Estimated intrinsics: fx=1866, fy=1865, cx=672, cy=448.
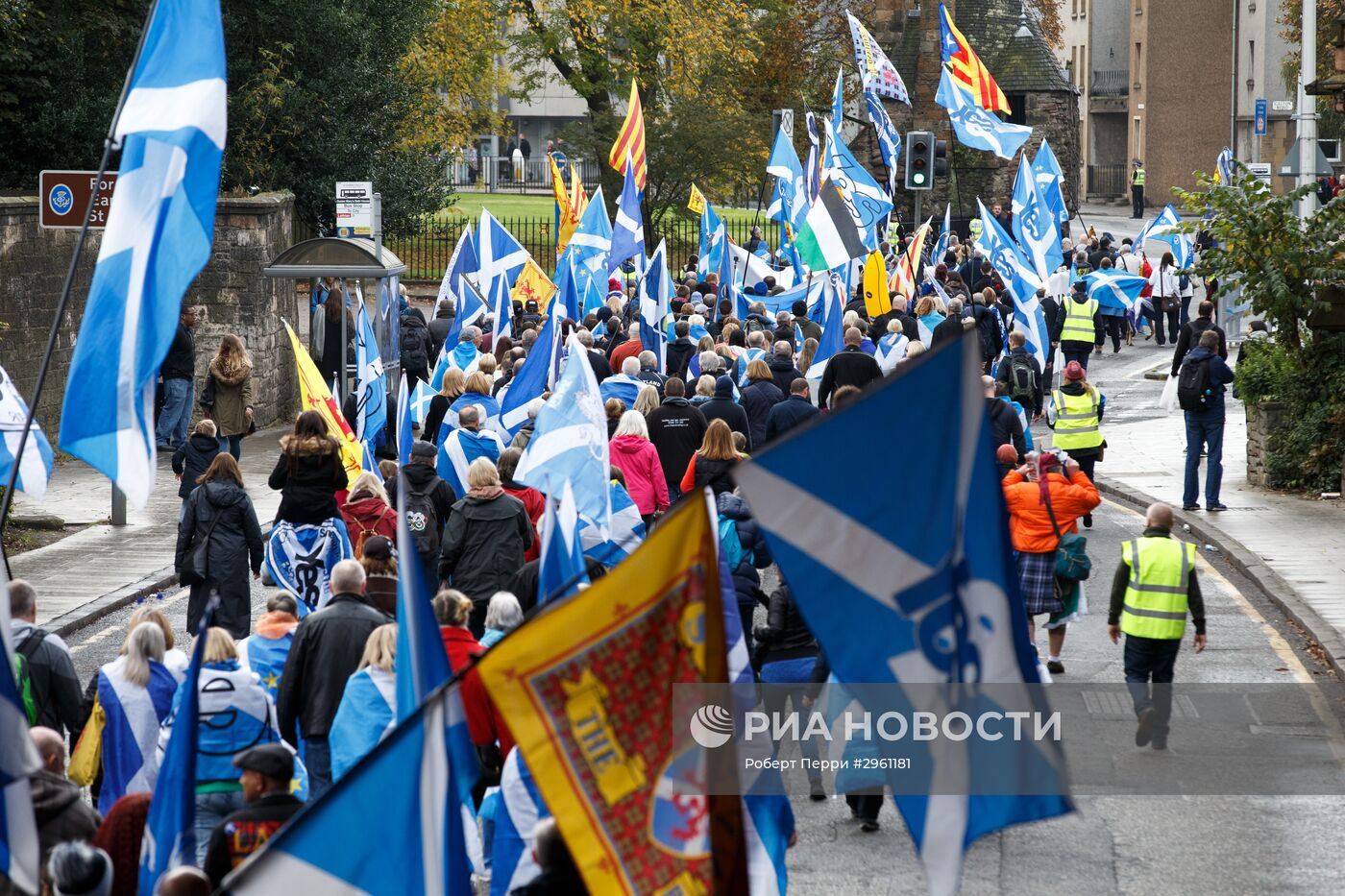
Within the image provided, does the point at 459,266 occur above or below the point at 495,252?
below

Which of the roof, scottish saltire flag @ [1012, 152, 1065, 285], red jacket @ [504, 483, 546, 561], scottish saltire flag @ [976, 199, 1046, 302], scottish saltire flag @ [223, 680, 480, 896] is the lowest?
red jacket @ [504, 483, 546, 561]

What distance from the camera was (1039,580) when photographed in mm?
11695

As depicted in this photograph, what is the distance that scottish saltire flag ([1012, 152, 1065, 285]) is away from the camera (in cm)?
2503

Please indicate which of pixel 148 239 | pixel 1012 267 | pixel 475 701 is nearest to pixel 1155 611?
pixel 475 701

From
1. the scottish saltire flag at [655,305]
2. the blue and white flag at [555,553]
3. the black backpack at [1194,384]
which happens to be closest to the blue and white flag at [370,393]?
the scottish saltire flag at [655,305]

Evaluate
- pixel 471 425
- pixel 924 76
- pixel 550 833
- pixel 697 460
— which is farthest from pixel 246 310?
pixel 924 76

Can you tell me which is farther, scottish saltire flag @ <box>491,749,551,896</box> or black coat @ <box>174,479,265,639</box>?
black coat @ <box>174,479,265,639</box>

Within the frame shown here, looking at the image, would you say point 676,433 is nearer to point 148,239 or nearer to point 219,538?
point 219,538

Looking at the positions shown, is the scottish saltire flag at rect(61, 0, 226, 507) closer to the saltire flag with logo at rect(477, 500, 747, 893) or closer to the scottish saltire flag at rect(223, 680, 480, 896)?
the scottish saltire flag at rect(223, 680, 480, 896)

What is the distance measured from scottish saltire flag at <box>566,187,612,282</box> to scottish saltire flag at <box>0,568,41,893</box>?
18402mm

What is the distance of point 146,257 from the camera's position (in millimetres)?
6297

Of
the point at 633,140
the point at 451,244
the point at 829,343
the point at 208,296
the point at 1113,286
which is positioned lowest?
the point at 829,343

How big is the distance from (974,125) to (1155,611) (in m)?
19.1

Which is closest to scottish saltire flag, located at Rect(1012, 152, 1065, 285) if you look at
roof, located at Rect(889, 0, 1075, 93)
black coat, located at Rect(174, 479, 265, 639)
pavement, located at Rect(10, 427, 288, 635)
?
pavement, located at Rect(10, 427, 288, 635)
